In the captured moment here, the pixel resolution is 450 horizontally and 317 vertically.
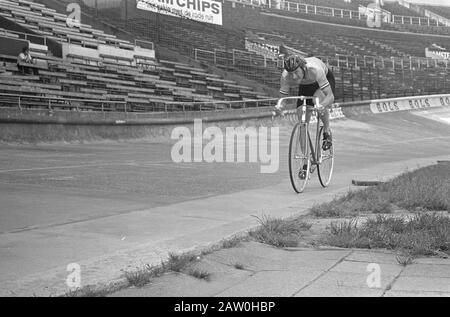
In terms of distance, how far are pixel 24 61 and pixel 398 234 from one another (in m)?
20.6

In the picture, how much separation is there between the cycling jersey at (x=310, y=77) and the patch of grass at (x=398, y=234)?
2.90 meters

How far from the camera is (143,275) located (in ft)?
12.5

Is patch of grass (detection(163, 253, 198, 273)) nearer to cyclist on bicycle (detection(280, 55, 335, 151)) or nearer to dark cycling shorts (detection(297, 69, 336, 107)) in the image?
cyclist on bicycle (detection(280, 55, 335, 151))

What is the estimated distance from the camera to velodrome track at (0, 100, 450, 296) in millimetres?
4332

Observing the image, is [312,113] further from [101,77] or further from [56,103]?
[101,77]

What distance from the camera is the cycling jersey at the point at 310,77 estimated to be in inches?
315

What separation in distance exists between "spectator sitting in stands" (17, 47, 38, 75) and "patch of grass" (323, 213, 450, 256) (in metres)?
19.5

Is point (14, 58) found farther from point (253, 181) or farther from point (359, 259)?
point (359, 259)

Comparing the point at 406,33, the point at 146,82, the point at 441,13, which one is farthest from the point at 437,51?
the point at 146,82

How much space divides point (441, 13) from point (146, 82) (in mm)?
62847

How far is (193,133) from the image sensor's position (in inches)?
945

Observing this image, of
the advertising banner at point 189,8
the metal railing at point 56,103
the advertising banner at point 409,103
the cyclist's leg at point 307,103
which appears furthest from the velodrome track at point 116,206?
the advertising banner at point 189,8

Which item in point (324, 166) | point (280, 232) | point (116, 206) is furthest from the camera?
point (324, 166)

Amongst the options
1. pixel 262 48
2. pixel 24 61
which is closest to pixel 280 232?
pixel 24 61
